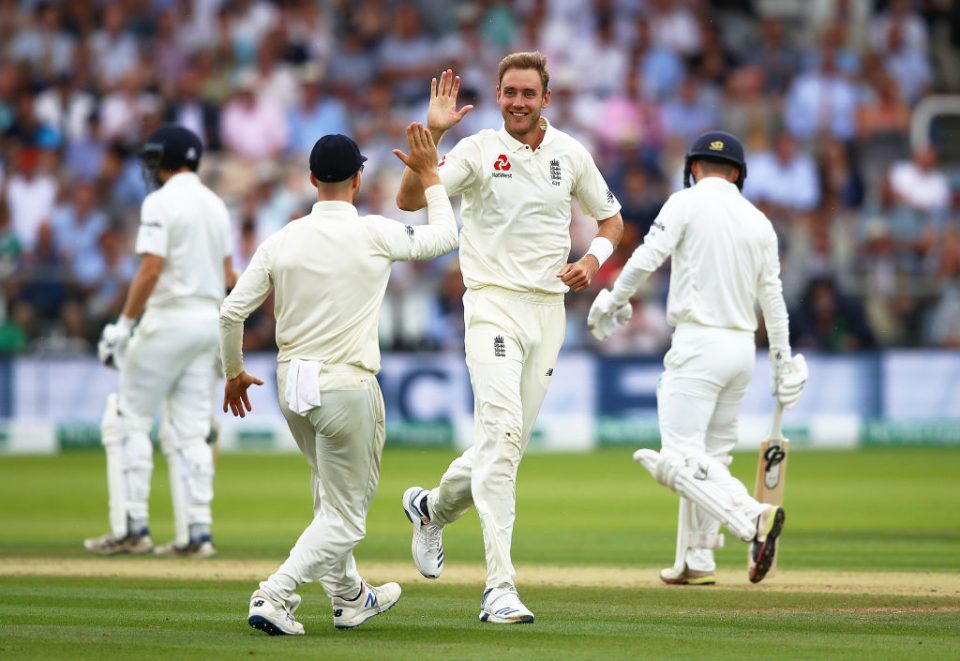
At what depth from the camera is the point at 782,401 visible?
28.2 feet

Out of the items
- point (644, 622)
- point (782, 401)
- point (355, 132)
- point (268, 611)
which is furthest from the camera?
point (355, 132)

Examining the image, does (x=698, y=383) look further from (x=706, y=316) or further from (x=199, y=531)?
(x=199, y=531)

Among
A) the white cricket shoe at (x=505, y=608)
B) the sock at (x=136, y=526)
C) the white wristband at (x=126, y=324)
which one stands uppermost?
the white wristband at (x=126, y=324)

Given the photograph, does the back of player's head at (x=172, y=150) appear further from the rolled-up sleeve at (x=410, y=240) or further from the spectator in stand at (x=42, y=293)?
the spectator in stand at (x=42, y=293)

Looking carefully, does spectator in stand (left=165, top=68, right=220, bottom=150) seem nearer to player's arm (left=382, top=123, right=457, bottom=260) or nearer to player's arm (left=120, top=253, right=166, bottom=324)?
player's arm (left=120, top=253, right=166, bottom=324)

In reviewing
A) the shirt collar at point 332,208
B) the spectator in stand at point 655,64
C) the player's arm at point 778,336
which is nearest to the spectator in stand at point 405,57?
the spectator in stand at point 655,64

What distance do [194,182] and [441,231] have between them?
371cm

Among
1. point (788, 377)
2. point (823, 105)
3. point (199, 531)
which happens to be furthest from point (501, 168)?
point (823, 105)

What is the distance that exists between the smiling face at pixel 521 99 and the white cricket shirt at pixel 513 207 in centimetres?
8

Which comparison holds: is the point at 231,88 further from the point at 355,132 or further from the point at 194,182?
the point at 194,182

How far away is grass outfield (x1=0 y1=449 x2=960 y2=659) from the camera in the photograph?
6.43m

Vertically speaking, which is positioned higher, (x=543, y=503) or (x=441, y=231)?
(x=441, y=231)

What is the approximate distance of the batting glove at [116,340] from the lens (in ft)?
32.4

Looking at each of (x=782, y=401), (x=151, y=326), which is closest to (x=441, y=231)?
(x=782, y=401)
